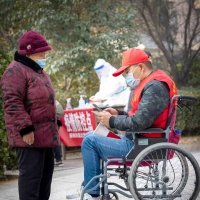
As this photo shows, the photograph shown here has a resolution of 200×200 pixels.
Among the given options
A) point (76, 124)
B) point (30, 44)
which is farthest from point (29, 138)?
point (76, 124)

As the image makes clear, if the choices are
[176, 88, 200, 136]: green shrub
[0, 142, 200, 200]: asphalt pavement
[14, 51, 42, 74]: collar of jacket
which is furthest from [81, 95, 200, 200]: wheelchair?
[176, 88, 200, 136]: green shrub

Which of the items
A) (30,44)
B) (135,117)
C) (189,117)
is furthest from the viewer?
(189,117)

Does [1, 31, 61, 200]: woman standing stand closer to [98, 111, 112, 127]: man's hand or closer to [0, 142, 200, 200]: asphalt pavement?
[98, 111, 112, 127]: man's hand

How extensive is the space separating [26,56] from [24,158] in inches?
33.8

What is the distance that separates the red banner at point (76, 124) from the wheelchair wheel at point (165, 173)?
4.25 metres

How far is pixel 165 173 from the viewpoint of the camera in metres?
4.05

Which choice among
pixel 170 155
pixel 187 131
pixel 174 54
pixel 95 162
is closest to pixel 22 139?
pixel 95 162

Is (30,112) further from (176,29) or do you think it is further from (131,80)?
(176,29)

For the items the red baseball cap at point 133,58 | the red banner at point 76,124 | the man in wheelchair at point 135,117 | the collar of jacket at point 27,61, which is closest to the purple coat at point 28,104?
the collar of jacket at point 27,61

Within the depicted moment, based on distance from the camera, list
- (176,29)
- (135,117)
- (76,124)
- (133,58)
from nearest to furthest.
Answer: (135,117)
(133,58)
(76,124)
(176,29)

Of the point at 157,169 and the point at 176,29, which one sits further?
the point at 176,29

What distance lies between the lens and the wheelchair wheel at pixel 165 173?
390 centimetres

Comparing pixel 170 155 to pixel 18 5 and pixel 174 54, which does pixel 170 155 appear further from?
pixel 174 54

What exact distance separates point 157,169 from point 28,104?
1211 mm
